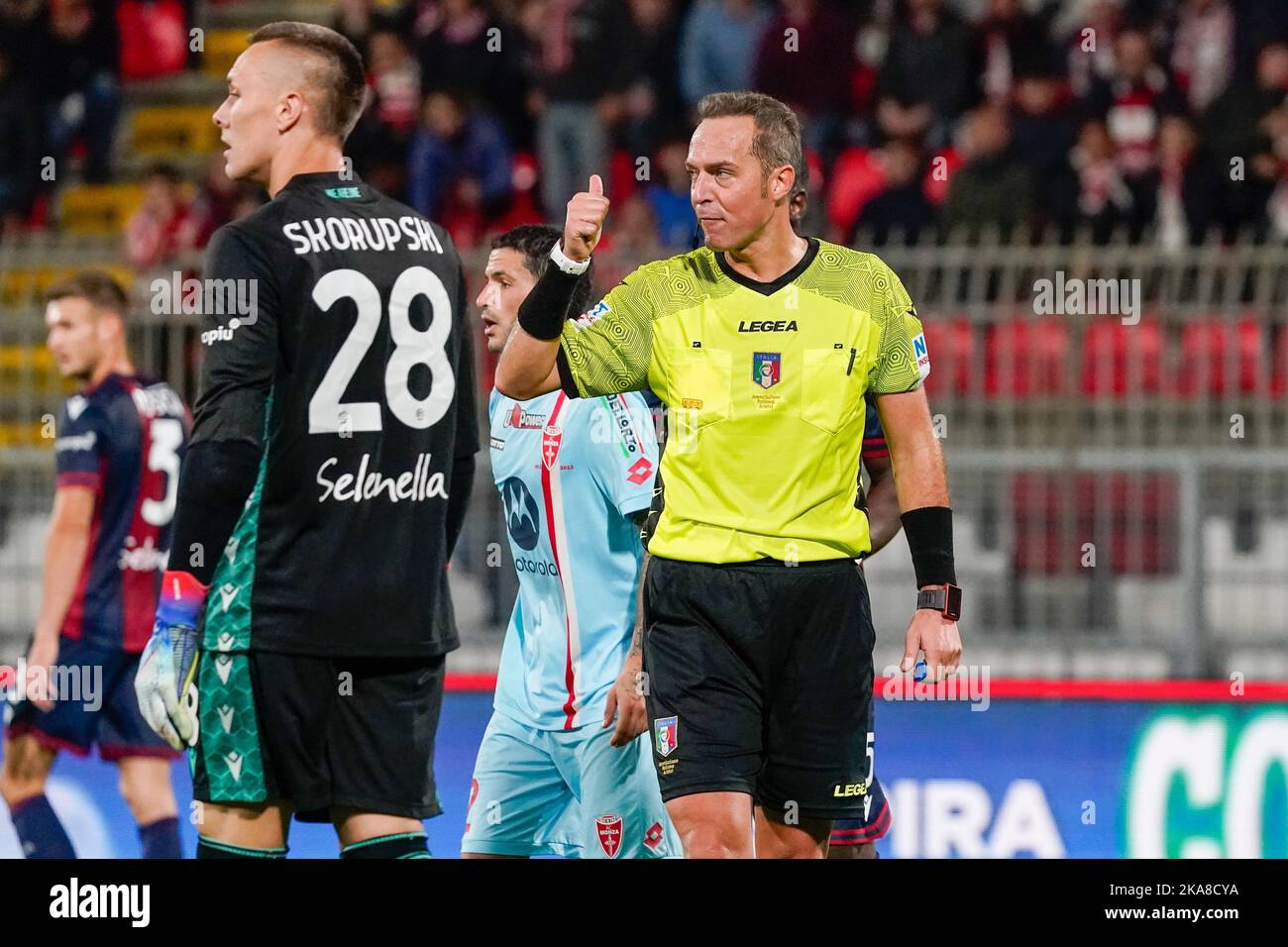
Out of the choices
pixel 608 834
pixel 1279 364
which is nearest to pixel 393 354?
pixel 608 834

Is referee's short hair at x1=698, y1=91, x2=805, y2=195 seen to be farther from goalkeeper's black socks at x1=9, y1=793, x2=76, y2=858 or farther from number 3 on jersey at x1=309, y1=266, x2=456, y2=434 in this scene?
goalkeeper's black socks at x1=9, y1=793, x2=76, y2=858

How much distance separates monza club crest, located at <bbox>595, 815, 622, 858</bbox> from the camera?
5.77m

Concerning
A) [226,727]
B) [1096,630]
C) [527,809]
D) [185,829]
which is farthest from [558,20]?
[226,727]

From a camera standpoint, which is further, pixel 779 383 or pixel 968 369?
pixel 968 369

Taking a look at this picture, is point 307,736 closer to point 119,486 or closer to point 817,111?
point 119,486

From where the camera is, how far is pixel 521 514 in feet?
19.7

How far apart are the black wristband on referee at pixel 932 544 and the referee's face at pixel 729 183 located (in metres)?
0.86

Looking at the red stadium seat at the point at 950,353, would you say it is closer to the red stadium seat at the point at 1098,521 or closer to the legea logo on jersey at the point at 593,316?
the red stadium seat at the point at 1098,521

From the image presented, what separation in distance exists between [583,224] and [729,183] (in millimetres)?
504

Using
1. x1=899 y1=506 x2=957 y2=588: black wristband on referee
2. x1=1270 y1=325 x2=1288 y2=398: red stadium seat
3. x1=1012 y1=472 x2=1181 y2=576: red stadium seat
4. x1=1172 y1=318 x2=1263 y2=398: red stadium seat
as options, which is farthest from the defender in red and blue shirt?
x1=1270 y1=325 x2=1288 y2=398: red stadium seat

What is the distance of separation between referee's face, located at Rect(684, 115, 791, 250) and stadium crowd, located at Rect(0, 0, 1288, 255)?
254 inches

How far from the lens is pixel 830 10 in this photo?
13.9 metres
